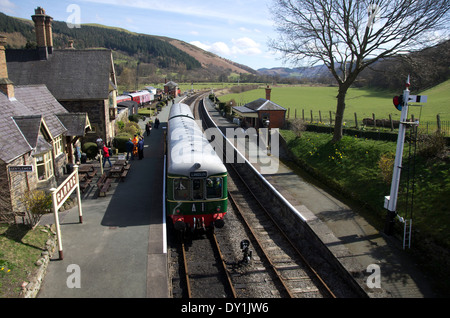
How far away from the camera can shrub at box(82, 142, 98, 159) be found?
2056cm

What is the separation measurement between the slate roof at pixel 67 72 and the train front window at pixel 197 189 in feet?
46.3

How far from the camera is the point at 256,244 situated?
10797 mm

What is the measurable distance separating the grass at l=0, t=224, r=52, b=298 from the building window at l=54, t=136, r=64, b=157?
6180 mm

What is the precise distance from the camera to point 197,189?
34.6 ft

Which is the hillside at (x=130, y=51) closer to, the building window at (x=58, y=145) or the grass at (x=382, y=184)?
the building window at (x=58, y=145)

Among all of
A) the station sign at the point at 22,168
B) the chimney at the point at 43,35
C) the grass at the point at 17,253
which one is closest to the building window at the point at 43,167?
the station sign at the point at 22,168

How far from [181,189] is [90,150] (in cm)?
1258

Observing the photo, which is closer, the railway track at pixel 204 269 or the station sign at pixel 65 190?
the railway track at pixel 204 269

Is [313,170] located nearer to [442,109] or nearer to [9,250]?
[9,250]

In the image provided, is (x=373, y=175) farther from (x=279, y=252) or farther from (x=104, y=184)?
(x=104, y=184)

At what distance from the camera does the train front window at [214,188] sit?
10.6m

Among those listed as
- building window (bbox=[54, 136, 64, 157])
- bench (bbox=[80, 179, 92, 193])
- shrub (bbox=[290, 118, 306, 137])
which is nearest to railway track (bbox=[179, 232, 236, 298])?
bench (bbox=[80, 179, 92, 193])
